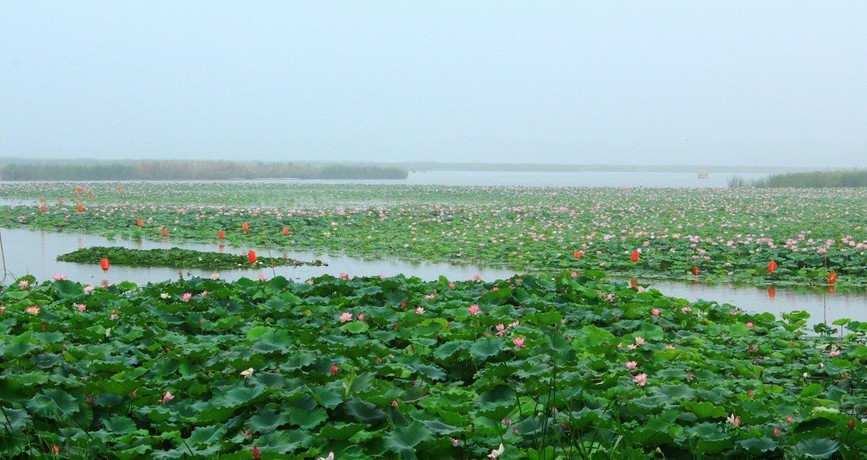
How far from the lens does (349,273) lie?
9.74 meters

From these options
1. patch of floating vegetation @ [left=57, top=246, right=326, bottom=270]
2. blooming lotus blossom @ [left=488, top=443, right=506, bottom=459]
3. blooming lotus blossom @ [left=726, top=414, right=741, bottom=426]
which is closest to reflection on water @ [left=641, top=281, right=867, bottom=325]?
blooming lotus blossom @ [left=726, top=414, right=741, bottom=426]

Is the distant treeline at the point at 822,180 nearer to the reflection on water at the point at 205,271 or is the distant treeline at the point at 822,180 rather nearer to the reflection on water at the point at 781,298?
the reflection on water at the point at 781,298

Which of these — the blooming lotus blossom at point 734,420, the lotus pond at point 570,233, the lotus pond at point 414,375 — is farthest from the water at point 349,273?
the blooming lotus blossom at point 734,420

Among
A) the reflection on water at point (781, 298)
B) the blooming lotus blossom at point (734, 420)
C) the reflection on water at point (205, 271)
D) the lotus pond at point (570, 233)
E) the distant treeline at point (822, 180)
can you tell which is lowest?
the reflection on water at point (781, 298)

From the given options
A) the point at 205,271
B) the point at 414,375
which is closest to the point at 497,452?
the point at 414,375

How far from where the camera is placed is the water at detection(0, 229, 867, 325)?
7535 millimetres

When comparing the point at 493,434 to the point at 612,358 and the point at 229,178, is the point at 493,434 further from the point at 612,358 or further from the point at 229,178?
the point at 229,178

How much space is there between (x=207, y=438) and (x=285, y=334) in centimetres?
140

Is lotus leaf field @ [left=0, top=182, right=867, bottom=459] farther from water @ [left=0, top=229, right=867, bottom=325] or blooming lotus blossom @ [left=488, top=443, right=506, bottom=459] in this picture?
water @ [left=0, top=229, right=867, bottom=325]

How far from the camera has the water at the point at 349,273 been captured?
24.7ft

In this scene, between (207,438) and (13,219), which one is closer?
(207,438)

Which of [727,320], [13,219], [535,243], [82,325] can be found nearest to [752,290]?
[727,320]

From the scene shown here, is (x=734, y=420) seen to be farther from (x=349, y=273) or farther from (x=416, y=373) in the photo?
(x=349, y=273)

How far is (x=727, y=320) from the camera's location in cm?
608
